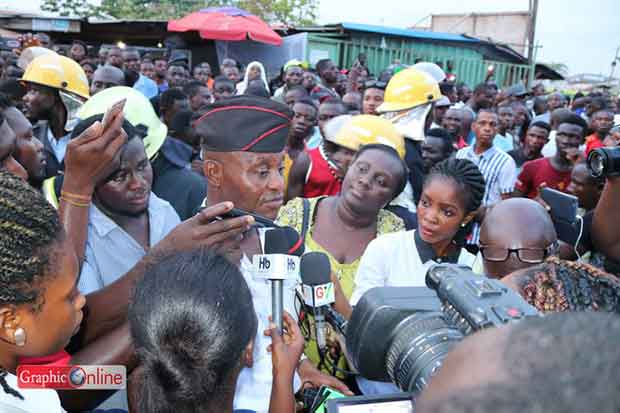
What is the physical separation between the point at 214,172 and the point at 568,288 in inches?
48.5

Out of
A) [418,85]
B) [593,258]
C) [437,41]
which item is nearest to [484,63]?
[437,41]

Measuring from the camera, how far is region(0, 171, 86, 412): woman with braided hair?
1.11m

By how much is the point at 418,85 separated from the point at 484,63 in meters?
12.1

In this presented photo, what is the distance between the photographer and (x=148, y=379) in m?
1.19

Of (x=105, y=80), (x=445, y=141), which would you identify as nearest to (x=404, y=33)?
(x=105, y=80)

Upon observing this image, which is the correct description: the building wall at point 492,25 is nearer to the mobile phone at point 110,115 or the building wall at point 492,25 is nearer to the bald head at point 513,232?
the bald head at point 513,232

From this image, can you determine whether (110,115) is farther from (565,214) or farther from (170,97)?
(170,97)

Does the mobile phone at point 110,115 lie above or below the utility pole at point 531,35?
below

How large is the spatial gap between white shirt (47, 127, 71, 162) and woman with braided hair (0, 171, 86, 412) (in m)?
2.46

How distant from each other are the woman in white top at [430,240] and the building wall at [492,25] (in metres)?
18.9

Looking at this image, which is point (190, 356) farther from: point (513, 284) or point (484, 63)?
point (484, 63)

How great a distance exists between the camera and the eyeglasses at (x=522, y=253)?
74.4 inches

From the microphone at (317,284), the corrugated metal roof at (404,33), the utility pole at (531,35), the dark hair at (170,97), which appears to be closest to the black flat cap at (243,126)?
the microphone at (317,284)

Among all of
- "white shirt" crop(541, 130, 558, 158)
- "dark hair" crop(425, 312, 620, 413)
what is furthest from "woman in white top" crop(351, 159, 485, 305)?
"white shirt" crop(541, 130, 558, 158)
